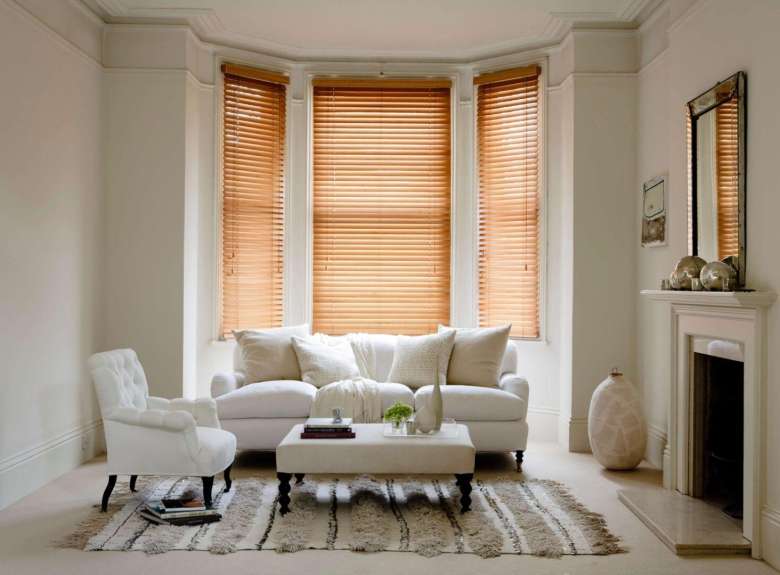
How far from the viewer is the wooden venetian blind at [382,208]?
6.61 metres

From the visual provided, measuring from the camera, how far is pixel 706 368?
4.38m

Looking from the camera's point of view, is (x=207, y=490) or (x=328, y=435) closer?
(x=207, y=490)

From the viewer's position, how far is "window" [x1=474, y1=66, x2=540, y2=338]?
6.34 metres

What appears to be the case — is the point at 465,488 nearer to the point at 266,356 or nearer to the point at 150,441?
the point at 150,441

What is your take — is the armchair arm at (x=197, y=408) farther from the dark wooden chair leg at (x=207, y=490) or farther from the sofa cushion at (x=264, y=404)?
the dark wooden chair leg at (x=207, y=490)

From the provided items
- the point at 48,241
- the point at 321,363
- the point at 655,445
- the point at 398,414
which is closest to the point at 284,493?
the point at 398,414

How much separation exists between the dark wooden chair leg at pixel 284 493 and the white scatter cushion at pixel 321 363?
55.1 inches

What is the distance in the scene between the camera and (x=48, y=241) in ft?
15.8

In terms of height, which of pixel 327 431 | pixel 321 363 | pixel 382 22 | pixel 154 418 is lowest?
pixel 327 431

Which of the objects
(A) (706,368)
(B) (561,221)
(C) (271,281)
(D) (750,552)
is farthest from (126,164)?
(D) (750,552)

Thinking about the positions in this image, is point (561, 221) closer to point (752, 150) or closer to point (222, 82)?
point (752, 150)

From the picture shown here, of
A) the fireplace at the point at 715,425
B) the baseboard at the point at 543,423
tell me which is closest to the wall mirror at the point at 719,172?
the fireplace at the point at 715,425

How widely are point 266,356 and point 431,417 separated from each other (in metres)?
1.69

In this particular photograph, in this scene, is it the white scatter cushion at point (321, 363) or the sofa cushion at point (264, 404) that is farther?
the white scatter cushion at point (321, 363)
